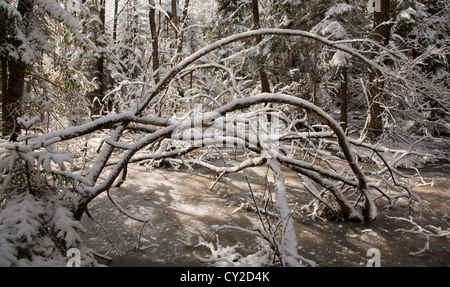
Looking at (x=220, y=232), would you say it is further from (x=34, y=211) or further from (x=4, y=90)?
(x=4, y=90)

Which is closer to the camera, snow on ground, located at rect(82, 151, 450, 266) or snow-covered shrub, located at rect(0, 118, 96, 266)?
snow-covered shrub, located at rect(0, 118, 96, 266)

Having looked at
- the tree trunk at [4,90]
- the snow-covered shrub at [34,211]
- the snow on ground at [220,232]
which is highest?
the tree trunk at [4,90]

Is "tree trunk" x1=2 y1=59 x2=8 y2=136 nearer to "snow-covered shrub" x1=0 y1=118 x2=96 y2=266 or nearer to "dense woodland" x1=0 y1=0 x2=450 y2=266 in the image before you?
"dense woodland" x1=0 y1=0 x2=450 y2=266

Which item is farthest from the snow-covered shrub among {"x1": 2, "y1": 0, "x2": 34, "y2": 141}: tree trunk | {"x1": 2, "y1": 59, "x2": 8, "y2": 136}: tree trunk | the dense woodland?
{"x1": 2, "y1": 59, "x2": 8, "y2": 136}: tree trunk

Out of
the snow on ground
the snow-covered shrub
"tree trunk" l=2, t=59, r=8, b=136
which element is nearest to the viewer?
the snow-covered shrub

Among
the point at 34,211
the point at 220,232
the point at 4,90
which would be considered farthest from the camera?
the point at 4,90

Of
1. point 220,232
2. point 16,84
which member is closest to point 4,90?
point 16,84

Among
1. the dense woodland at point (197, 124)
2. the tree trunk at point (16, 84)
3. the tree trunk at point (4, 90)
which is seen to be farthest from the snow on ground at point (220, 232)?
the tree trunk at point (4, 90)

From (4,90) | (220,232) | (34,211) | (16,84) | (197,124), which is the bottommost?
(220,232)

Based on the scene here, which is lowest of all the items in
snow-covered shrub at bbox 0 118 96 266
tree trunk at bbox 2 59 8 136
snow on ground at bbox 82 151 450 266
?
snow on ground at bbox 82 151 450 266

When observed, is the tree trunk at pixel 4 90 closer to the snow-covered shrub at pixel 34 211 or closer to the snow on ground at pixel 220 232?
the snow on ground at pixel 220 232

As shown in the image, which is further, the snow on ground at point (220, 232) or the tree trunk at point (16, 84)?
the tree trunk at point (16, 84)
